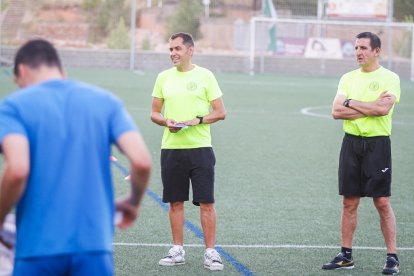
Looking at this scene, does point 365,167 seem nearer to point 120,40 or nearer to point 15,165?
point 15,165

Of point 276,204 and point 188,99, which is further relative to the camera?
point 276,204

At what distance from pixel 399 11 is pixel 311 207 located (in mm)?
41192

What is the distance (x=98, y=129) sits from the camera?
14.2 feet

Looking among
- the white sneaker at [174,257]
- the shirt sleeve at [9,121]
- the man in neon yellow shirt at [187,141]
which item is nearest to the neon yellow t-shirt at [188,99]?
the man in neon yellow shirt at [187,141]

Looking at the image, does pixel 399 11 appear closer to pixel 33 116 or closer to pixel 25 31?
pixel 25 31

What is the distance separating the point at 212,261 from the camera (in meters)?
8.12

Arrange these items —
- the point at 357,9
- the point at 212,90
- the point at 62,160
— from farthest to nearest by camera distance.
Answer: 1. the point at 357,9
2. the point at 212,90
3. the point at 62,160

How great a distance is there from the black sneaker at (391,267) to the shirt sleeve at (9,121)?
4.67 metres

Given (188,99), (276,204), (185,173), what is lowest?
(276,204)

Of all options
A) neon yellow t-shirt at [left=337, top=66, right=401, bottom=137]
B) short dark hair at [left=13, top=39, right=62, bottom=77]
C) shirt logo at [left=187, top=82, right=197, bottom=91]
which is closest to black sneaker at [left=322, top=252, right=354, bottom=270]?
neon yellow t-shirt at [left=337, top=66, right=401, bottom=137]

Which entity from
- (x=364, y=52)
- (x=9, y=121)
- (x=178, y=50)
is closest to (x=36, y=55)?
(x=9, y=121)

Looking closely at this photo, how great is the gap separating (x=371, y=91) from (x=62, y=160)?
14.6ft

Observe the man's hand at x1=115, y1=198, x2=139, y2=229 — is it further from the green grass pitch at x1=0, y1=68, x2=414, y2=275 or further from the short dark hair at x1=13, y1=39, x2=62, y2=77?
the green grass pitch at x1=0, y1=68, x2=414, y2=275

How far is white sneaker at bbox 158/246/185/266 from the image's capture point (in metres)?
8.26
